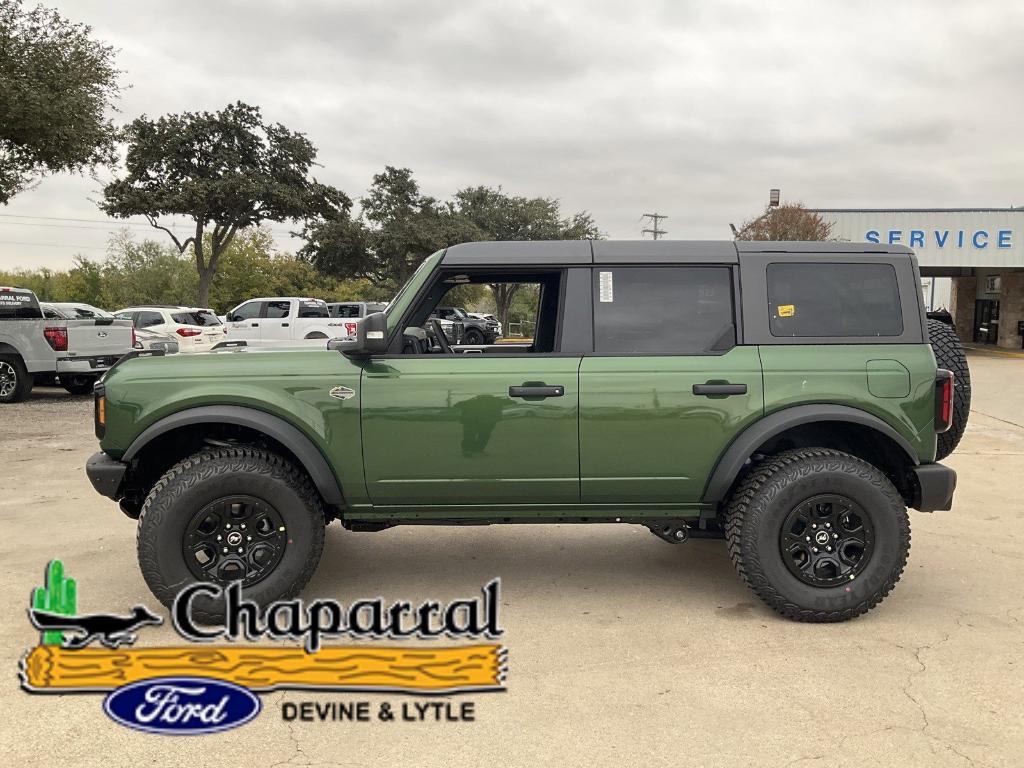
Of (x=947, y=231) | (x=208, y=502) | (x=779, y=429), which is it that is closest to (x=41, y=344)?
(x=208, y=502)

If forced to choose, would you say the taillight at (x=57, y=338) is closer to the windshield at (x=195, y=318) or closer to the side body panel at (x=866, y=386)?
the windshield at (x=195, y=318)

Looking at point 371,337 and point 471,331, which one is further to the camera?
point 471,331

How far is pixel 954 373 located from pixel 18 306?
516 inches

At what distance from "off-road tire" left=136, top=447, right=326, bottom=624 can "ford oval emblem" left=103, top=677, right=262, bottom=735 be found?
0.59m

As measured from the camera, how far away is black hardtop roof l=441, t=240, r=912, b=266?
407 cm

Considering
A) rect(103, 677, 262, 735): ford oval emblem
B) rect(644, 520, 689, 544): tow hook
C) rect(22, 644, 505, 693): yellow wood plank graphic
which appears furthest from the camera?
rect(644, 520, 689, 544): tow hook

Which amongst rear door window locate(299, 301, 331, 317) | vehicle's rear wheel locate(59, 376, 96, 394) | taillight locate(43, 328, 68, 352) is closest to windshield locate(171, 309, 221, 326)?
rear door window locate(299, 301, 331, 317)

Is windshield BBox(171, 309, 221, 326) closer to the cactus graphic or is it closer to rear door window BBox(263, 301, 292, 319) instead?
rear door window BBox(263, 301, 292, 319)

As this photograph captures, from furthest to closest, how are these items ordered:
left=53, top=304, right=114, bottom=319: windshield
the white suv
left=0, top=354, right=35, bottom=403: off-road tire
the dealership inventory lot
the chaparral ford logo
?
the white suv → left=53, top=304, right=114, bottom=319: windshield → left=0, top=354, right=35, bottom=403: off-road tire → the chaparral ford logo → the dealership inventory lot

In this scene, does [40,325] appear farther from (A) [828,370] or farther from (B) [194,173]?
(B) [194,173]

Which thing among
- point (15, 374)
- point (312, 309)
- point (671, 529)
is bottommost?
point (671, 529)

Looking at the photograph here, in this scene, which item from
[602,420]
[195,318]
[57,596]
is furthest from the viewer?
[195,318]

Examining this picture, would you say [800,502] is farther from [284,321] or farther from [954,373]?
[284,321]

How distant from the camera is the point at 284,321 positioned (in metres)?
20.0
